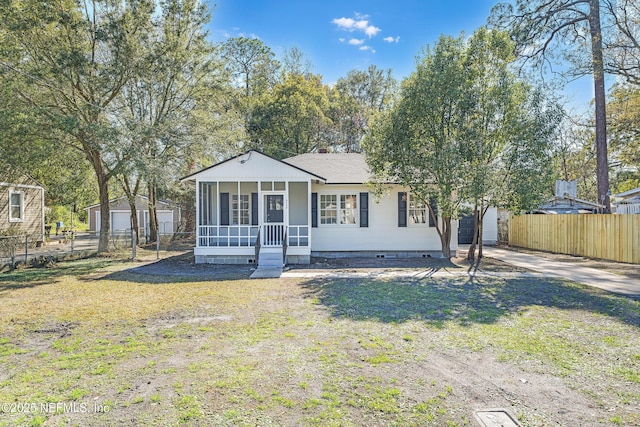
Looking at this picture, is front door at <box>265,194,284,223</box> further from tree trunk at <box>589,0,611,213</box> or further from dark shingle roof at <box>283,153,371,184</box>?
tree trunk at <box>589,0,611,213</box>

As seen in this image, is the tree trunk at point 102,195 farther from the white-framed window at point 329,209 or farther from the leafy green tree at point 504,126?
the leafy green tree at point 504,126

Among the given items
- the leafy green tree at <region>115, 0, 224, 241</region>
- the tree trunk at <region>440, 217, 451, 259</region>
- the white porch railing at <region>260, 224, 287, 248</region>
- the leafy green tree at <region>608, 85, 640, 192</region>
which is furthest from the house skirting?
the leafy green tree at <region>608, 85, 640, 192</region>

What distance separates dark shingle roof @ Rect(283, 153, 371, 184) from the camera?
1496 cm

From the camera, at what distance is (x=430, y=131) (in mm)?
11883

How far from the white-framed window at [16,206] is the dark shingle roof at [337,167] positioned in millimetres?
13592

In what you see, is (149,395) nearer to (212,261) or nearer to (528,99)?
(212,261)

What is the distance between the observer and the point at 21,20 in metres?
11.8

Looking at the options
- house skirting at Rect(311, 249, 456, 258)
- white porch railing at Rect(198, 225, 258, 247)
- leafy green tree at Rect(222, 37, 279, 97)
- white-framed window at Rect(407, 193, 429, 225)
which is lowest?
house skirting at Rect(311, 249, 456, 258)

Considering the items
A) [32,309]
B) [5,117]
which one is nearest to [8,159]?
[5,117]

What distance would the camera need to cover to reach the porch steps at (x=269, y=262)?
11.4m

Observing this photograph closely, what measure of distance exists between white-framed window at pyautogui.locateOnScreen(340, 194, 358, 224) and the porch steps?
3400 millimetres

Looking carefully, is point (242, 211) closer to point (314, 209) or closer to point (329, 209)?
point (314, 209)

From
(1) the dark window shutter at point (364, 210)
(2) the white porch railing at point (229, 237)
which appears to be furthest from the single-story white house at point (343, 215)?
(2) the white porch railing at point (229, 237)

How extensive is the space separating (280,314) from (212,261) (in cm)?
724
